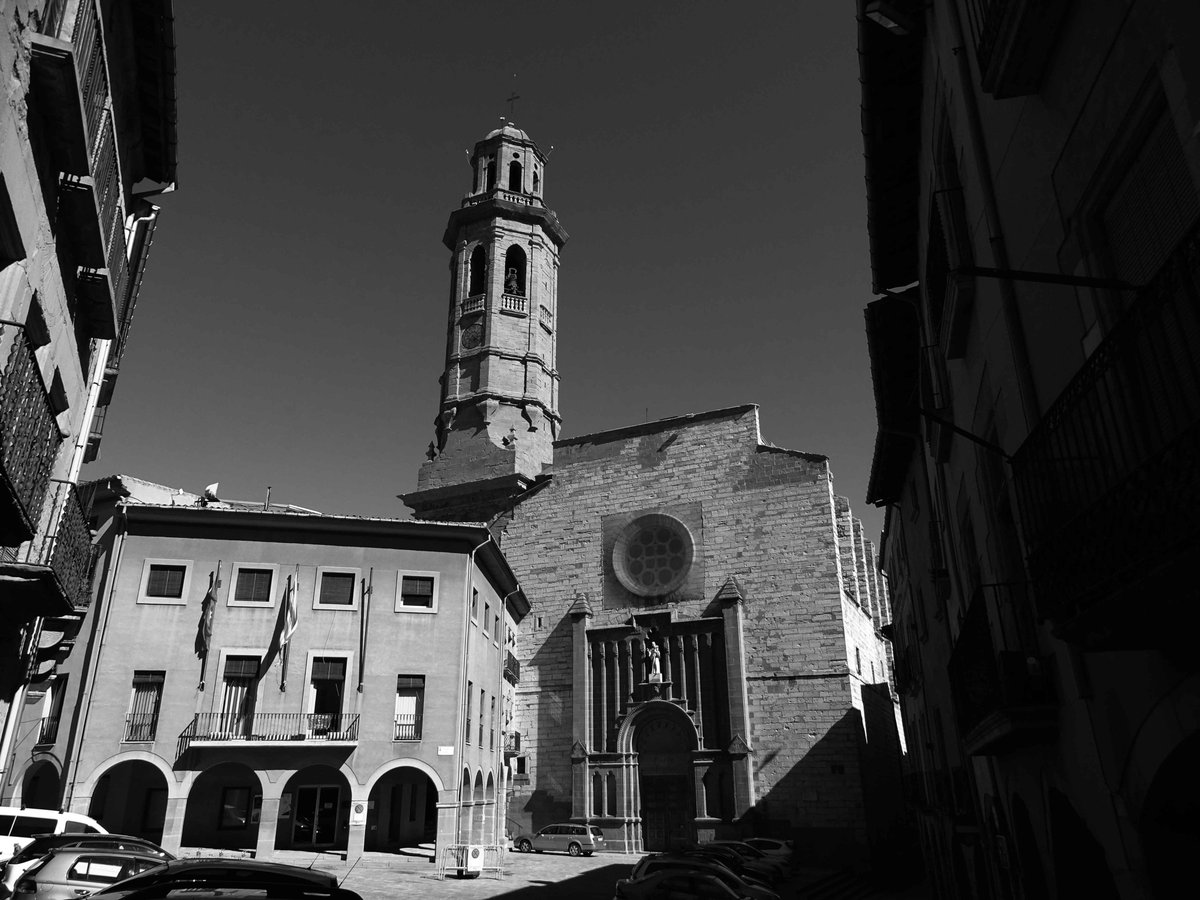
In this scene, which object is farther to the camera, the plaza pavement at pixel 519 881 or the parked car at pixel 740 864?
the parked car at pixel 740 864

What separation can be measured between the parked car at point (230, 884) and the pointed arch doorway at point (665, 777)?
27.0m

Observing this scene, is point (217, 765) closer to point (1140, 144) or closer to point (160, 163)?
point (160, 163)

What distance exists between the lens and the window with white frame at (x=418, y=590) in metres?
23.3

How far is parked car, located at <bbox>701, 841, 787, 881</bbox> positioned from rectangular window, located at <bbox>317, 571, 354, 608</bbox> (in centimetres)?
1195

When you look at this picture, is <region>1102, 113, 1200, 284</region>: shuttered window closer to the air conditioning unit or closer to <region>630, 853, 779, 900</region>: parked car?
<region>630, 853, 779, 900</region>: parked car

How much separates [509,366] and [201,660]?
23262mm

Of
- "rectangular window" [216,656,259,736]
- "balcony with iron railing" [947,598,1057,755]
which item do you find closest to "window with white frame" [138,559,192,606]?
"rectangular window" [216,656,259,736]

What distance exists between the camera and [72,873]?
10734 mm

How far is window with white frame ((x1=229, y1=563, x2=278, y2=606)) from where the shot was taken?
73.1ft

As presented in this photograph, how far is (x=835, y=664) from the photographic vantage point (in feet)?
99.1

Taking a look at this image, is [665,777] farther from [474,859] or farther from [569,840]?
[474,859]

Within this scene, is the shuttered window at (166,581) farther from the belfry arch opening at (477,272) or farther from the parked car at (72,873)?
the belfry arch opening at (477,272)

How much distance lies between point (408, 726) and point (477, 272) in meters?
28.0

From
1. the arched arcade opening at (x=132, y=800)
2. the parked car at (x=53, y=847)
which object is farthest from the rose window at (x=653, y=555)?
the parked car at (x=53, y=847)
